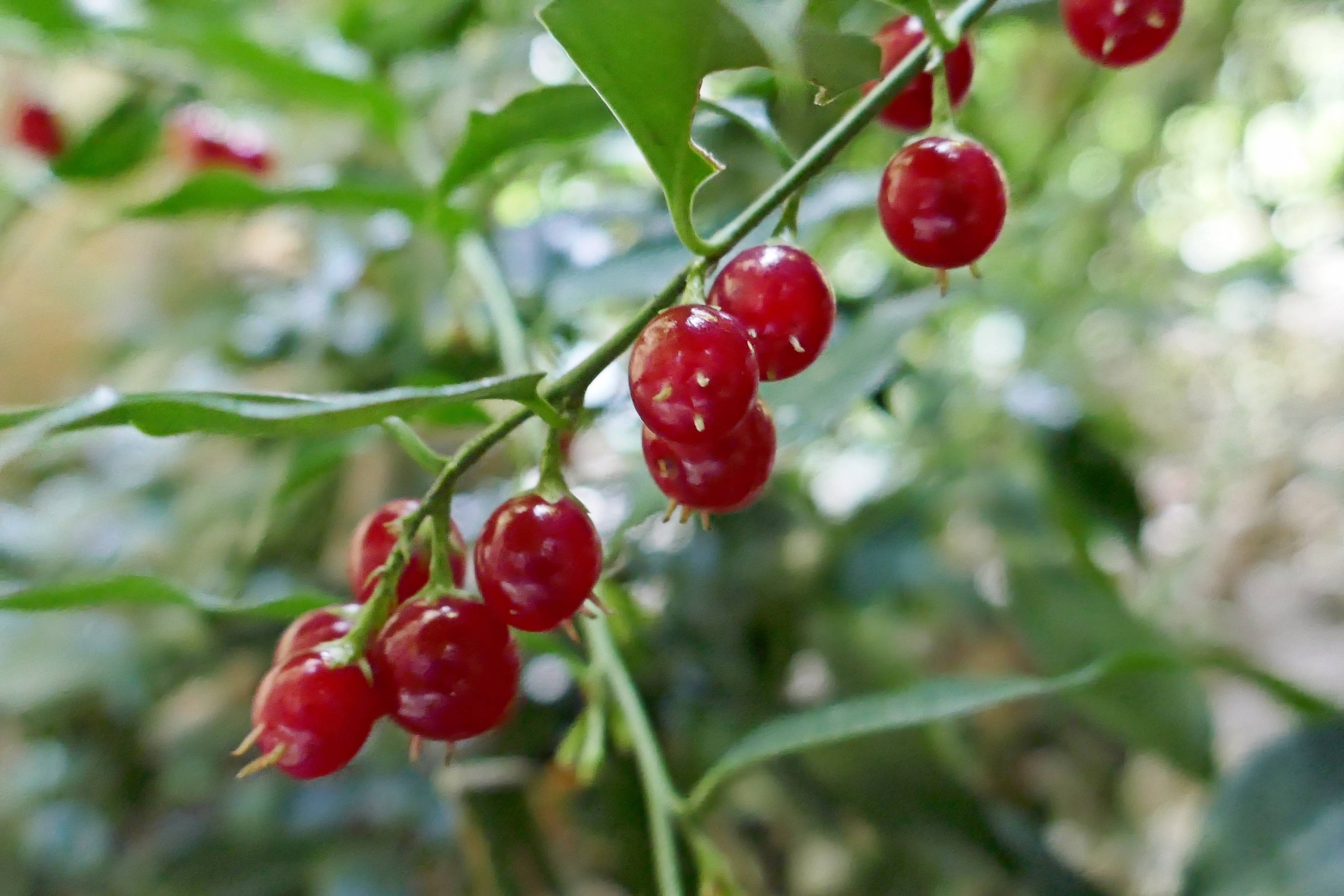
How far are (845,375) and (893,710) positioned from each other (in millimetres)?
163

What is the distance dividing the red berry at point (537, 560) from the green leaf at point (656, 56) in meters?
0.10

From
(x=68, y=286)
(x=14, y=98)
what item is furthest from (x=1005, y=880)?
(x=68, y=286)

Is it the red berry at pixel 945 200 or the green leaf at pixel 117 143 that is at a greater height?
the red berry at pixel 945 200

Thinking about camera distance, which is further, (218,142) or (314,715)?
(218,142)

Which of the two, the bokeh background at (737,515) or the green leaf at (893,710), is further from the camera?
the bokeh background at (737,515)

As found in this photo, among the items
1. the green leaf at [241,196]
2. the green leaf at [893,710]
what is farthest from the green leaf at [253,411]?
the green leaf at [241,196]

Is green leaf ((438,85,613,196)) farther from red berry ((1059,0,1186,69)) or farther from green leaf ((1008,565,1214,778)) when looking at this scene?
green leaf ((1008,565,1214,778))

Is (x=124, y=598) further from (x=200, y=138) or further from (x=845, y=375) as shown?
(x=200, y=138)

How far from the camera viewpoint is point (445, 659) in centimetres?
28

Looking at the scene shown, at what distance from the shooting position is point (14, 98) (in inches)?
44.9

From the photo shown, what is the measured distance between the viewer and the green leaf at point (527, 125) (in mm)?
390

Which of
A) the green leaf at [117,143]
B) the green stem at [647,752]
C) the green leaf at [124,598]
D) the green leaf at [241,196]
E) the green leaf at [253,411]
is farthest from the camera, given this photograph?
the green leaf at [117,143]

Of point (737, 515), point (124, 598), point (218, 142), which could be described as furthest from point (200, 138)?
point (124, 598)

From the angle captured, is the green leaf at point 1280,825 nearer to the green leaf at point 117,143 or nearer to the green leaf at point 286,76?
the green leaf at point 286,76
